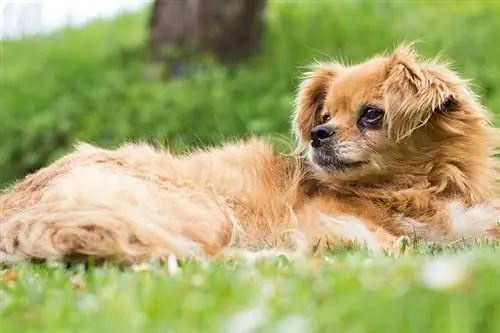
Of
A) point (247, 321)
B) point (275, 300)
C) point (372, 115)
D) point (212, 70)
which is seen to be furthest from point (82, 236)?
point (212, 70)

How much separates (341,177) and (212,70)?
5.53 metres

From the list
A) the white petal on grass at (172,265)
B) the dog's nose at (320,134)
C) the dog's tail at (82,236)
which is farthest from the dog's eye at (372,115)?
the white petal on grass at (172,265)

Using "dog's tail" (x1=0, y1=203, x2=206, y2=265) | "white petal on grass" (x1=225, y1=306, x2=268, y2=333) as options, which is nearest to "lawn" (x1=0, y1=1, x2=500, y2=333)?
"white petal on grass" (x1=225, y1=306, x2=268, y2=333)

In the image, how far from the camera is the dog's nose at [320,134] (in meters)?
5.19

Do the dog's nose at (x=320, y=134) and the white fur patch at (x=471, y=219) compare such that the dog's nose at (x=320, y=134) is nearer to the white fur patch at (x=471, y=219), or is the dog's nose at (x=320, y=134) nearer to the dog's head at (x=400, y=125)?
the dog's head at (x=400, y=125)

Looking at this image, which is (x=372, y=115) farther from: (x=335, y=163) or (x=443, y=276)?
(x=443, y=276)

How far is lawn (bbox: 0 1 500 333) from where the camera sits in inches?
92.9

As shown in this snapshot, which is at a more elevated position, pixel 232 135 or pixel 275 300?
pixel 275 300

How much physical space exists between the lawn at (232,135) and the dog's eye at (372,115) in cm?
84

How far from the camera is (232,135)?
8633 millimetres

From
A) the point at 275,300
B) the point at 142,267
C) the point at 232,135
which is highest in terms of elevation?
the point at 275,300

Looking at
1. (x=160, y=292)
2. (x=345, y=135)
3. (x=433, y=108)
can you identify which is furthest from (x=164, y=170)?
(x=160, y=292)

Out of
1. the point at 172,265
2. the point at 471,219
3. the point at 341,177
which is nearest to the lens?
the point at 172,265

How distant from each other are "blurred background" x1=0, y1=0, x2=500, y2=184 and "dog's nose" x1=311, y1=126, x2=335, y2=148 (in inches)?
149
